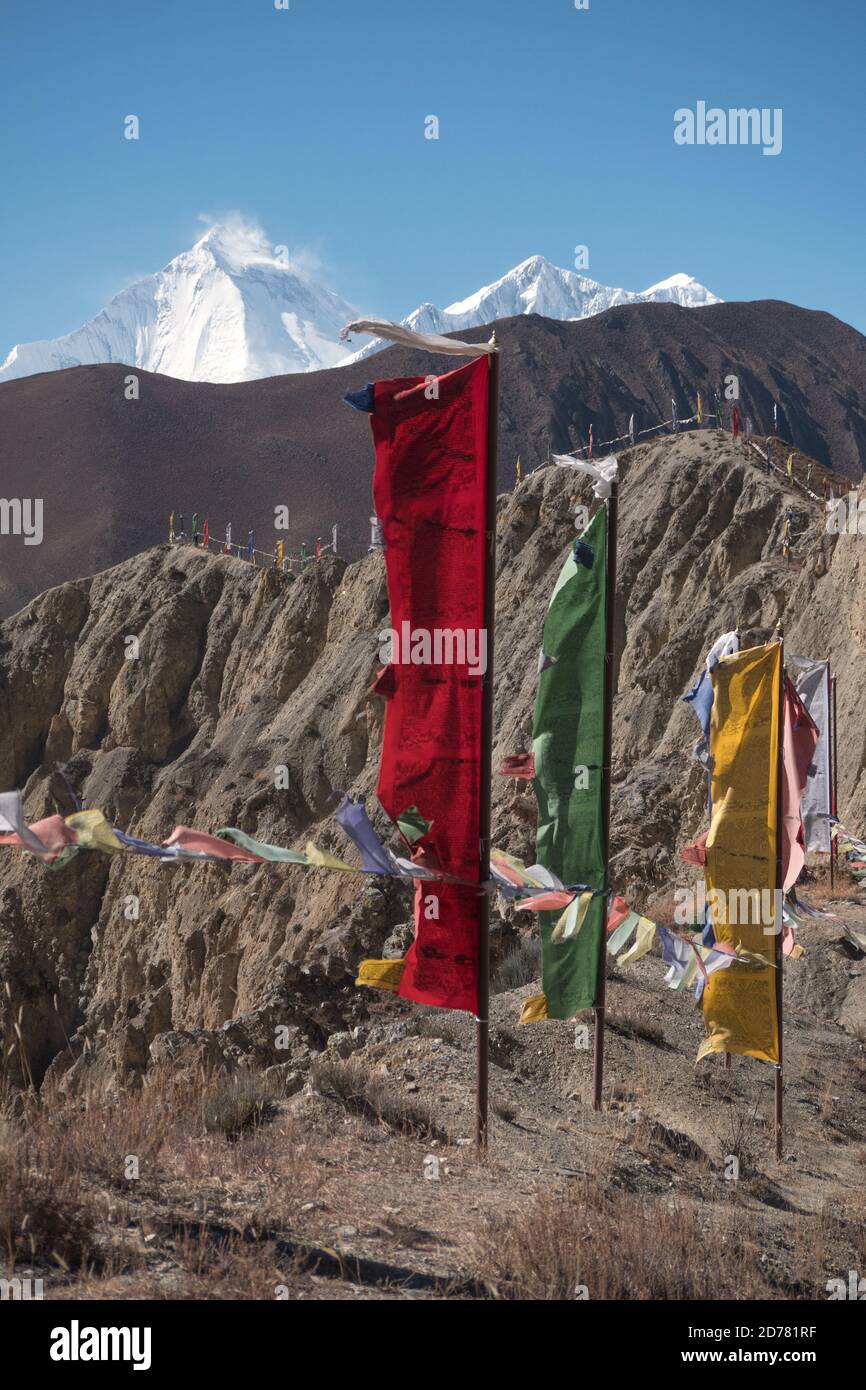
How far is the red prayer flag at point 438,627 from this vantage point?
7.43 m

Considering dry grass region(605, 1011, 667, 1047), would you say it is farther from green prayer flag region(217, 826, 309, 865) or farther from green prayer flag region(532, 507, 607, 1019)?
green prayer flag region(217, 826, 309, 865)

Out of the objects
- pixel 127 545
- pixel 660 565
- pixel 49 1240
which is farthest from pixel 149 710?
pixel 127 545

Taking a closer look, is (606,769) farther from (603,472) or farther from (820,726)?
(820,726)

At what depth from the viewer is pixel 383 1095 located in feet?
26.8

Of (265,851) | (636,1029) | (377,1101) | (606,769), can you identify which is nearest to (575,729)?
(606,769)

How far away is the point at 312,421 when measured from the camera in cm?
9300

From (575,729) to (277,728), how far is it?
28.6 metres

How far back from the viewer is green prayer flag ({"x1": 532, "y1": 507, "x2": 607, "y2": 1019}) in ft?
29.4

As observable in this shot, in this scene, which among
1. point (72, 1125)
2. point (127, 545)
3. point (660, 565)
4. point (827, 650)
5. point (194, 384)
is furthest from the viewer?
point (194, 384)

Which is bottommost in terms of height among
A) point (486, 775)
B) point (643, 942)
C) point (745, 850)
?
point (643, 942)

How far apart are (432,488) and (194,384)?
9425cm

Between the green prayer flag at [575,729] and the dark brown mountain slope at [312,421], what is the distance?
6833 centimetres

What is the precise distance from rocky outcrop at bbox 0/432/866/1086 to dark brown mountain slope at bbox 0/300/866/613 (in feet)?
114

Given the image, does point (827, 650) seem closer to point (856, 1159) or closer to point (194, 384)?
point (856, 1159)
